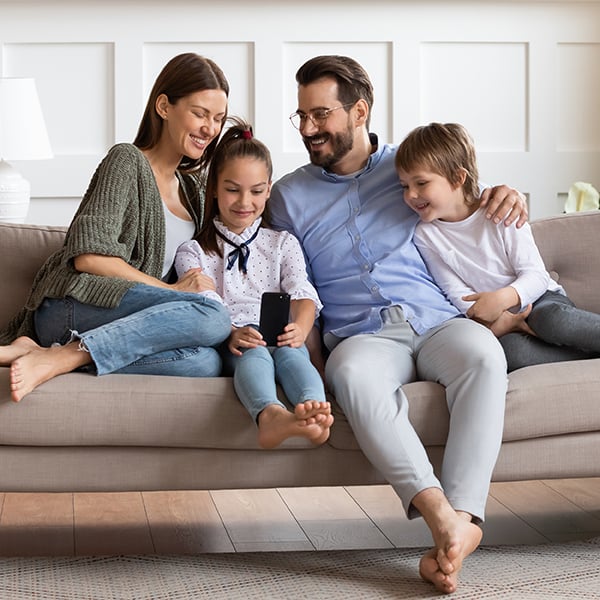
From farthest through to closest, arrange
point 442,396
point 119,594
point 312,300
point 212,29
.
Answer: point 212,29
point 312,300
point 442,396
point 119,594

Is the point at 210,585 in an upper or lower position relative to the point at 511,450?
lower

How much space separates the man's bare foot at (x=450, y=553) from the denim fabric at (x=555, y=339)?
53 centimetres

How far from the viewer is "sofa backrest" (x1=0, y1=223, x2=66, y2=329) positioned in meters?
2.67

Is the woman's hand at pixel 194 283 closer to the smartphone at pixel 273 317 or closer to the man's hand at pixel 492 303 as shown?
the smartphone at pixel 273 317

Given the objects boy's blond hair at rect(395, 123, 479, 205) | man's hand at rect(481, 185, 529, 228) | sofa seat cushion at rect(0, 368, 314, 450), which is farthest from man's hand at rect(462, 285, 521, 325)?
sofa seat cushion at rect(0, 368, 314, 450)

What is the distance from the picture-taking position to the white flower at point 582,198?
4094 millimetres

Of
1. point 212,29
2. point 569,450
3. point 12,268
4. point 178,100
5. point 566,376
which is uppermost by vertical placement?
point 212,29

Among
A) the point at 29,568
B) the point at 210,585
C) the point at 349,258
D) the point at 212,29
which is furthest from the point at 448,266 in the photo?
the point at 212,29

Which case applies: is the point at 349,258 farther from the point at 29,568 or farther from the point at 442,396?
the point at 29,568

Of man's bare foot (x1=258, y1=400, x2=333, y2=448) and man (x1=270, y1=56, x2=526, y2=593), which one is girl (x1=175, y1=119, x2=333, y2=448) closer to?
man (x1=270, y1=56, x2=526, y2=593)

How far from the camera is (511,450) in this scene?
7.38ft

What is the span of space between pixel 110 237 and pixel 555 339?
1.04 m

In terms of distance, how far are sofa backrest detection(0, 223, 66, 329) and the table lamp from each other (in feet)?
3.00

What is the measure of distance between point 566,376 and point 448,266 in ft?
1.54
